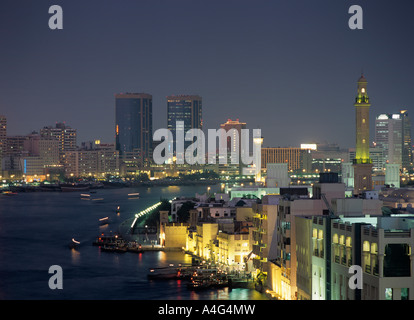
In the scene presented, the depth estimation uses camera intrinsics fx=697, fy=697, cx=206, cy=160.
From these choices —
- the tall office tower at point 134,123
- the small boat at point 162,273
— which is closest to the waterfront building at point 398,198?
the small boat at point 162,273

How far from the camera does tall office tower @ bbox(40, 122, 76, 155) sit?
79200 millimetres

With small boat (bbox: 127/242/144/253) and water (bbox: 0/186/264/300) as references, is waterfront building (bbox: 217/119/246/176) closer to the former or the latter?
water (bbox: 0/186/264/300)

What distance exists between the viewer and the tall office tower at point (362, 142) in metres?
19.8

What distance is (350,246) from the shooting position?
20.9ft

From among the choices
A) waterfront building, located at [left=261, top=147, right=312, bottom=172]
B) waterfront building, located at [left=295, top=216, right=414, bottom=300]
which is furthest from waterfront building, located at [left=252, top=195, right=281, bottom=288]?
waterfront building, located at [left=261, top=147, right=312, bottom=172]

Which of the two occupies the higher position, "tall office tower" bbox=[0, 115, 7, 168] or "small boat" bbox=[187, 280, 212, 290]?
"tall office tower" bbox=[0, 115, 7, 168]

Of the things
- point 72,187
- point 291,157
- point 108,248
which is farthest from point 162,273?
point 291,157

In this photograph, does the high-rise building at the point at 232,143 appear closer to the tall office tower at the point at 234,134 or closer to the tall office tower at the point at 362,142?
the tall office tower at the point at 234,134

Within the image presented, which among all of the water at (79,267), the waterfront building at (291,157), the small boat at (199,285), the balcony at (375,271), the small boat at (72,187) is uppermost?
the waterfront building at (291,157)

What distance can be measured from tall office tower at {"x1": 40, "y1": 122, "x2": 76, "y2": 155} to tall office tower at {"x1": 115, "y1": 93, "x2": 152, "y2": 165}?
24.6 feet

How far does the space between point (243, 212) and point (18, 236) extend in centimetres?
868

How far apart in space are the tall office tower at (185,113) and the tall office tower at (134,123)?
3542 mm
